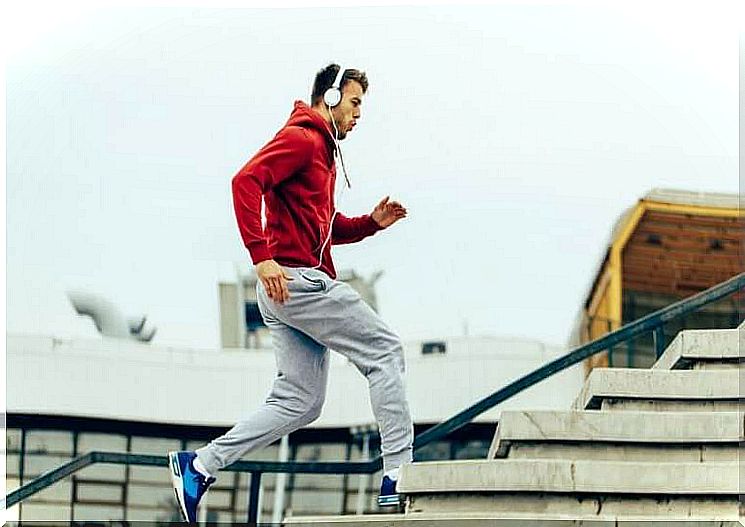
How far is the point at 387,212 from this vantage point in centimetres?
456

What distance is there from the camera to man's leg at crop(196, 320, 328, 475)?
432 centimetres

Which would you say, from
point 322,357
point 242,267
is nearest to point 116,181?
point 242,267

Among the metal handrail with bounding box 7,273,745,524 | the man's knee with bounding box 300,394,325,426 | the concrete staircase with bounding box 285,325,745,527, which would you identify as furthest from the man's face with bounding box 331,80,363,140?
the metal handrail with bounding box 7,273,745,524

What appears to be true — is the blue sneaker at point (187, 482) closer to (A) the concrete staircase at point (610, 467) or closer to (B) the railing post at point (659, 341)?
(A) the concrete staircase at point (610, 467)

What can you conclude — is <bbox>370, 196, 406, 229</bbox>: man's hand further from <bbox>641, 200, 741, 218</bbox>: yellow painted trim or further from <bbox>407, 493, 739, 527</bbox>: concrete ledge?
<bbox>641, 200, 741, 218</bbox>: yellow painted trim

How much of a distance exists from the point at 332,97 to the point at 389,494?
3.38 feet

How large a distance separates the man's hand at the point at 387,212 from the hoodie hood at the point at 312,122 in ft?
0.75

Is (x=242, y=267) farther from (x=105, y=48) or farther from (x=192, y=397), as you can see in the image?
(x=105, y=48)

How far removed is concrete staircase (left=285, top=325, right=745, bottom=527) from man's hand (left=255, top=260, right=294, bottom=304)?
0.53 metres

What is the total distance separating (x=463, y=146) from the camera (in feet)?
44.4

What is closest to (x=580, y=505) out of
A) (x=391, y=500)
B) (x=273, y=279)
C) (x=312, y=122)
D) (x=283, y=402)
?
(x=391, y=500)

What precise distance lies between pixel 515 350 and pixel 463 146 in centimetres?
384

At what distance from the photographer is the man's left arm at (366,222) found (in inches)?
180

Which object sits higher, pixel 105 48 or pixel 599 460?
pixel 105 48
